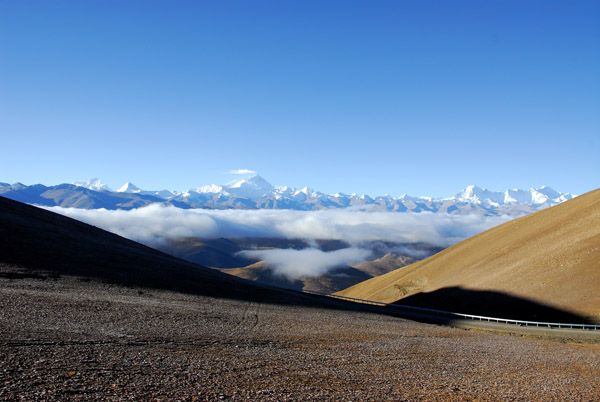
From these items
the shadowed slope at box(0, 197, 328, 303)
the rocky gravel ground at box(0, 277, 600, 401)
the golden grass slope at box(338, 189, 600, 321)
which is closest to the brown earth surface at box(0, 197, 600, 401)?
the rocky gravel ground at box(0, 277, 600, 401)

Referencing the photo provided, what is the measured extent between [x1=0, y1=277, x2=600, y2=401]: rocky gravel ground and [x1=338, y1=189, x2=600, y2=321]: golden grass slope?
82.1 feet

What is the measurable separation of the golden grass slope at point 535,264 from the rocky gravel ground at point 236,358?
25038 mm

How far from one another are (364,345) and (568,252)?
58.2m

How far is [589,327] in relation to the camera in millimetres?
48469

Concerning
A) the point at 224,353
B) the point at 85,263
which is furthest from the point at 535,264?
the point at 85,263

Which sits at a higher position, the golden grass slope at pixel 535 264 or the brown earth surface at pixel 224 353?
the golden grass slope at pixel 535 264

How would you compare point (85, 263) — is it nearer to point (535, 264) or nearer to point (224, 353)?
point (224, 353)

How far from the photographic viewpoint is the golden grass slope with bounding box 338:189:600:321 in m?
59.8

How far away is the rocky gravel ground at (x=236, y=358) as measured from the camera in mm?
14633

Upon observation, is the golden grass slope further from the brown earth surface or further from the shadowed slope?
the shadowed slope

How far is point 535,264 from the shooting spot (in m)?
70.0

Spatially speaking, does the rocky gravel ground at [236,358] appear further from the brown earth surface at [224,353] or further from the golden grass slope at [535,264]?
the golden grass slope at [535,264]

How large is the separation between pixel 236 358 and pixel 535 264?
6706 centimetres

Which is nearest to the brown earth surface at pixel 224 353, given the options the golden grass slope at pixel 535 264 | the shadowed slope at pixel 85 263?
the shadowed slope at pixel 85 263
